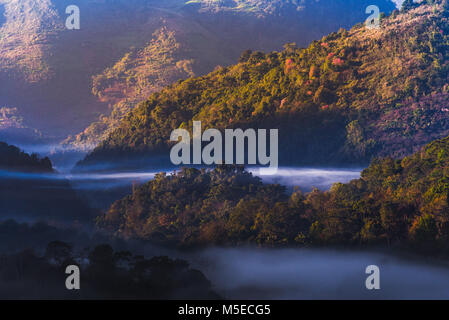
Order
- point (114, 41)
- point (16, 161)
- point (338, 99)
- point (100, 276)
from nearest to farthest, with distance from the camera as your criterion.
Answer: point (100, 276) < point (16, 161) < point (338, 99) < point (114, 41)

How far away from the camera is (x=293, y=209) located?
14.5 meters

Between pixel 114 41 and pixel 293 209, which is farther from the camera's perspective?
pixel 114 41

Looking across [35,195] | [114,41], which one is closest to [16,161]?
[35,195]

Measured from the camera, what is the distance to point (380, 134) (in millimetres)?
19516

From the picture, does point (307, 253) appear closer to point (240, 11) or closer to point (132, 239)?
point (132, 239)

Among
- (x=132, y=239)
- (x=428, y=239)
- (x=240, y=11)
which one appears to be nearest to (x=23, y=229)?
(x=132, y=239)

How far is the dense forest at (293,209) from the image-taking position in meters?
13.2

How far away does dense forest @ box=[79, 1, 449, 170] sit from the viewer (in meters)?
19.5

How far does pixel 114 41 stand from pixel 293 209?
68.8 metres

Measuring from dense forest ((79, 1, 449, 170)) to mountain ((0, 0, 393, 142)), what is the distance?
119 feet

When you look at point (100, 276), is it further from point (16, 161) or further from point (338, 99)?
point (338, 99)

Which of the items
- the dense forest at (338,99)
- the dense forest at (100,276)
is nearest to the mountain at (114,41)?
the dense forest at (338,99)

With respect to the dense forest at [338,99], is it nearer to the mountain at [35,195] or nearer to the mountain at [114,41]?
the mountain at [35,195]
